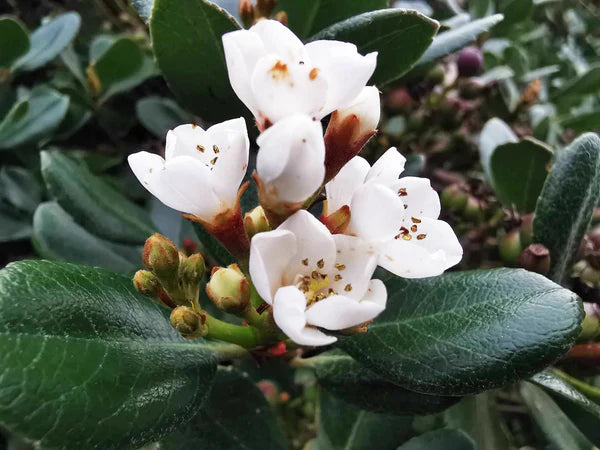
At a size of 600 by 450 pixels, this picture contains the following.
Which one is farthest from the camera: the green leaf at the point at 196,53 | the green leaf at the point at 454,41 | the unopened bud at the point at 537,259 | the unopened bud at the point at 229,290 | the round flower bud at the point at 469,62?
the round flower bud at the point at 469,62

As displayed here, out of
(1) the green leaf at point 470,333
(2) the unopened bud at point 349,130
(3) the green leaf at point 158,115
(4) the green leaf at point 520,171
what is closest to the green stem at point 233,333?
(1) the green leaf at point 470,333

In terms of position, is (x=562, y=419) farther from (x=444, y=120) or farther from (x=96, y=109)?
(x=96, y=109)

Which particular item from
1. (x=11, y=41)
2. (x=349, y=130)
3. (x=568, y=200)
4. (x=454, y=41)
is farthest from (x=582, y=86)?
(x=11, y=41)

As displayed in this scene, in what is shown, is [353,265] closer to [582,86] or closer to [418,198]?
[418,198]

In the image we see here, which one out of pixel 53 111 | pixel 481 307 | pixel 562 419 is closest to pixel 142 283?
Result: pixel 481 307

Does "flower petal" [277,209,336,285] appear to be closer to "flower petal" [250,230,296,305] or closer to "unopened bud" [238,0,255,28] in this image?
"flower petal" [250,230,296,305]

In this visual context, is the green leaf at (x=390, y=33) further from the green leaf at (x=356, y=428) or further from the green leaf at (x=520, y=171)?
the green leaf at (x=356, y=428)

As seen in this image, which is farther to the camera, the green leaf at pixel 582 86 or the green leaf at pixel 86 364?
the green leaf at pixel 582 86
